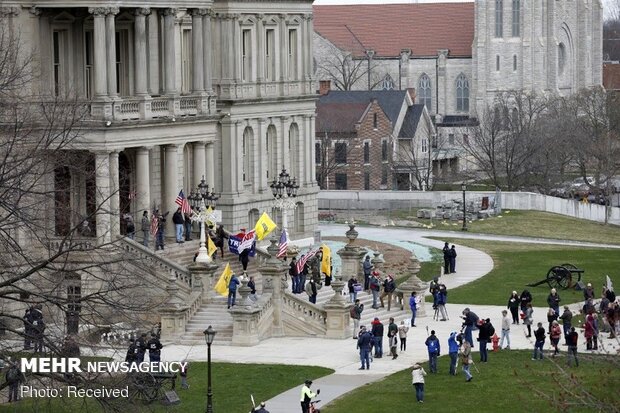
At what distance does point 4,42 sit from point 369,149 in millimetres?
59896

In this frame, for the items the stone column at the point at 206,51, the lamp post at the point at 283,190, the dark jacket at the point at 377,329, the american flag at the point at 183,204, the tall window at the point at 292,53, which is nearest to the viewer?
the dark jacket at the point at 377,329

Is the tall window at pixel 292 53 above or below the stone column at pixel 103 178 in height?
above

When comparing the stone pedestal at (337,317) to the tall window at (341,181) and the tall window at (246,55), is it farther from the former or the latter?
the tall window at (341,181)

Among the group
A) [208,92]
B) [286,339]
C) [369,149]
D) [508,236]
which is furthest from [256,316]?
[369,149]

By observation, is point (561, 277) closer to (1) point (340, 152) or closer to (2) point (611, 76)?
(1) point (340, 152)

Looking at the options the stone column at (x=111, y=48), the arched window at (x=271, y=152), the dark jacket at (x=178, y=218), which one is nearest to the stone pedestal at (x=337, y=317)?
the dark jacket at (x=178, y=218)

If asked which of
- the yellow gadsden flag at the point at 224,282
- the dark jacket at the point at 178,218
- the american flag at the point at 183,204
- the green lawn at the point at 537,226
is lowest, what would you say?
the green lawn at the point at 537,226

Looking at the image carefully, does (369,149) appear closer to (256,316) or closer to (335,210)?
(335,210)

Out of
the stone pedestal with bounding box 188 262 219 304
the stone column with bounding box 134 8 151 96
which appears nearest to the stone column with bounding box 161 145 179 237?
the stone column with bounding box 134 8 151 96

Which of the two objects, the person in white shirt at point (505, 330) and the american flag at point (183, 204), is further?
the american flag at point (183, 204)

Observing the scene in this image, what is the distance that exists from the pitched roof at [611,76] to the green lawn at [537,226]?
7799 cm

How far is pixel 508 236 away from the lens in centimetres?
9062

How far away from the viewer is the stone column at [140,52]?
225 ft

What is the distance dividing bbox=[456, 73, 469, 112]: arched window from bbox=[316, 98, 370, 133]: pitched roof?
41896 mm
